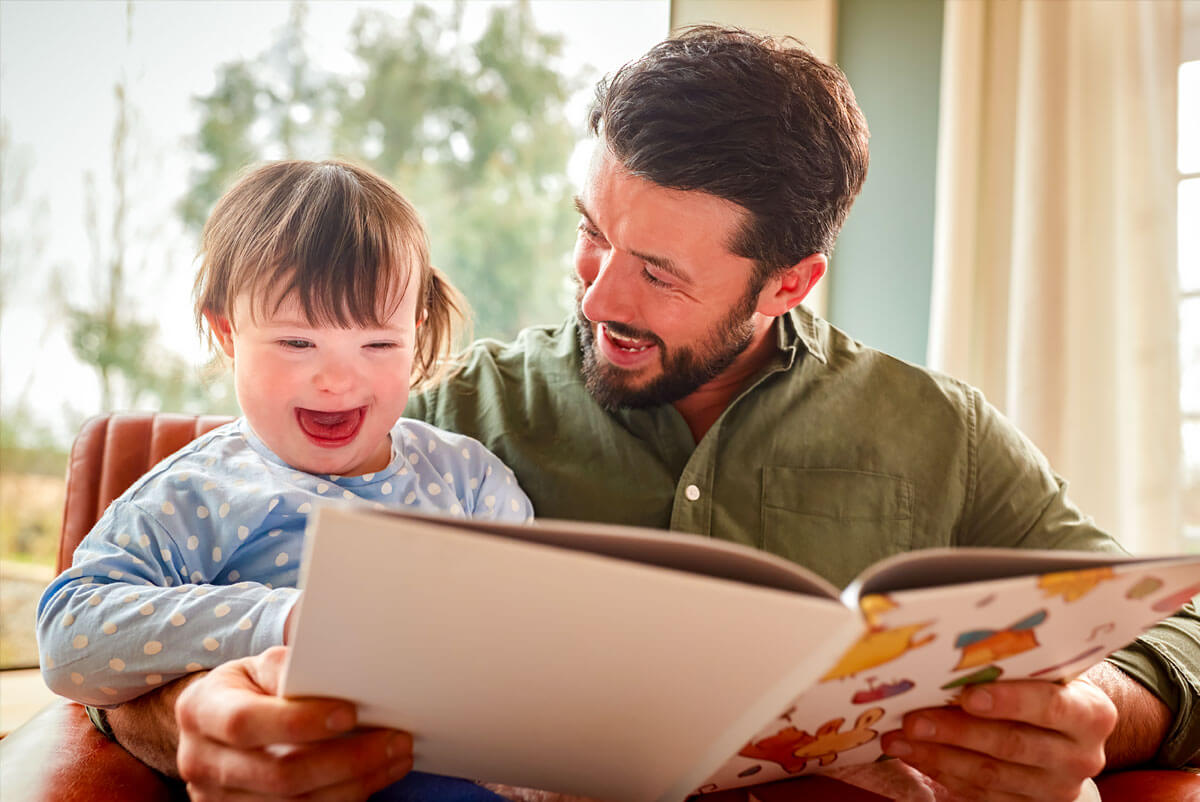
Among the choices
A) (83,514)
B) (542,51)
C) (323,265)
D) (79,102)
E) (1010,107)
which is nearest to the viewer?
(323,265)

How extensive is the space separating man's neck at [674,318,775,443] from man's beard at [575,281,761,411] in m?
0.04

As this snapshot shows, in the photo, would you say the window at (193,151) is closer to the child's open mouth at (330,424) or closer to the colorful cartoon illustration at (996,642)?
the child's open mouth at (330,424)

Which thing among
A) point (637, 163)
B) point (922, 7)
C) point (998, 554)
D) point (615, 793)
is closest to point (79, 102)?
point (637, 163)

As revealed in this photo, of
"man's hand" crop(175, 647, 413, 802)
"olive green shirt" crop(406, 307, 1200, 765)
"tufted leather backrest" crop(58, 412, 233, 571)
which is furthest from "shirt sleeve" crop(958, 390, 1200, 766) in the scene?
"tufted leather backrest" crop(58, 412, 233, 571)

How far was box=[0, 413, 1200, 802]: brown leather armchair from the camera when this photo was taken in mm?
970

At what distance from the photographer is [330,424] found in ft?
4.13

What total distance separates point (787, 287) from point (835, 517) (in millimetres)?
410

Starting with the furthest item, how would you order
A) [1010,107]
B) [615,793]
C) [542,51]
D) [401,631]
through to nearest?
[542,51] < [1010,107] < [615,793] < [401,631]

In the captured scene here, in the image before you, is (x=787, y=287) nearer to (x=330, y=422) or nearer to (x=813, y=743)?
(x=330, y=422)

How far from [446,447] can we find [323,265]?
336 mm

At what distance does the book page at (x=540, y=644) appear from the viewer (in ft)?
2.05

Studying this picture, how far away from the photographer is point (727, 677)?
72 cm

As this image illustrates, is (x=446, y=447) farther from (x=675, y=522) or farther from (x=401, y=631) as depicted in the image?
(x=401, y=631)

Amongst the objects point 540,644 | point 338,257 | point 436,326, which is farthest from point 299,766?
point 436,326
